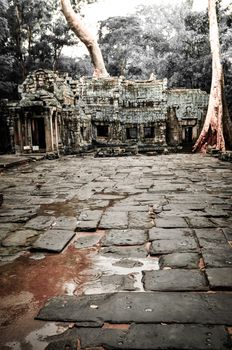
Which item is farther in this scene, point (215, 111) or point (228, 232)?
point (215, 111)

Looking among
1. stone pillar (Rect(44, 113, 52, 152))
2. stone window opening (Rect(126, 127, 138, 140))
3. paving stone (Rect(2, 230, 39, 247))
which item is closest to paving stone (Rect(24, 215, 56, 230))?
paving stone (Rect(2, 230, 39, 247))

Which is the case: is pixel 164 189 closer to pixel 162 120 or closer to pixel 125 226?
pixel 125 226

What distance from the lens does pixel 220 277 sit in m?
2.98

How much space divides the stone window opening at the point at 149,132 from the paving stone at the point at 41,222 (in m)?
20.0

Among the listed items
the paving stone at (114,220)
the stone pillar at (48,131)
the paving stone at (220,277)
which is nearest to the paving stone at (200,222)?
the paving stone at (114,220)

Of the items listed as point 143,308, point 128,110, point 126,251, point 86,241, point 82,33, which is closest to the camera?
point 143,308

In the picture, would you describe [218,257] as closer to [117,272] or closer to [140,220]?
[117,272]

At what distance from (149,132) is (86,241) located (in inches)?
866

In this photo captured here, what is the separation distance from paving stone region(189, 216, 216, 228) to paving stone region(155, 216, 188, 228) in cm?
11

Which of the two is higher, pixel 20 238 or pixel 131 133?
pixel 131 133

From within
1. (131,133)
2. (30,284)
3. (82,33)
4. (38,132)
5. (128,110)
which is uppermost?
(82,33)

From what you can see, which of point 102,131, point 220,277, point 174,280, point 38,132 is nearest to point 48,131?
point 38,132

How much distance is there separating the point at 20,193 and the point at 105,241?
3.88m

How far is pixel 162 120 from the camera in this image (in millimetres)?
23828
